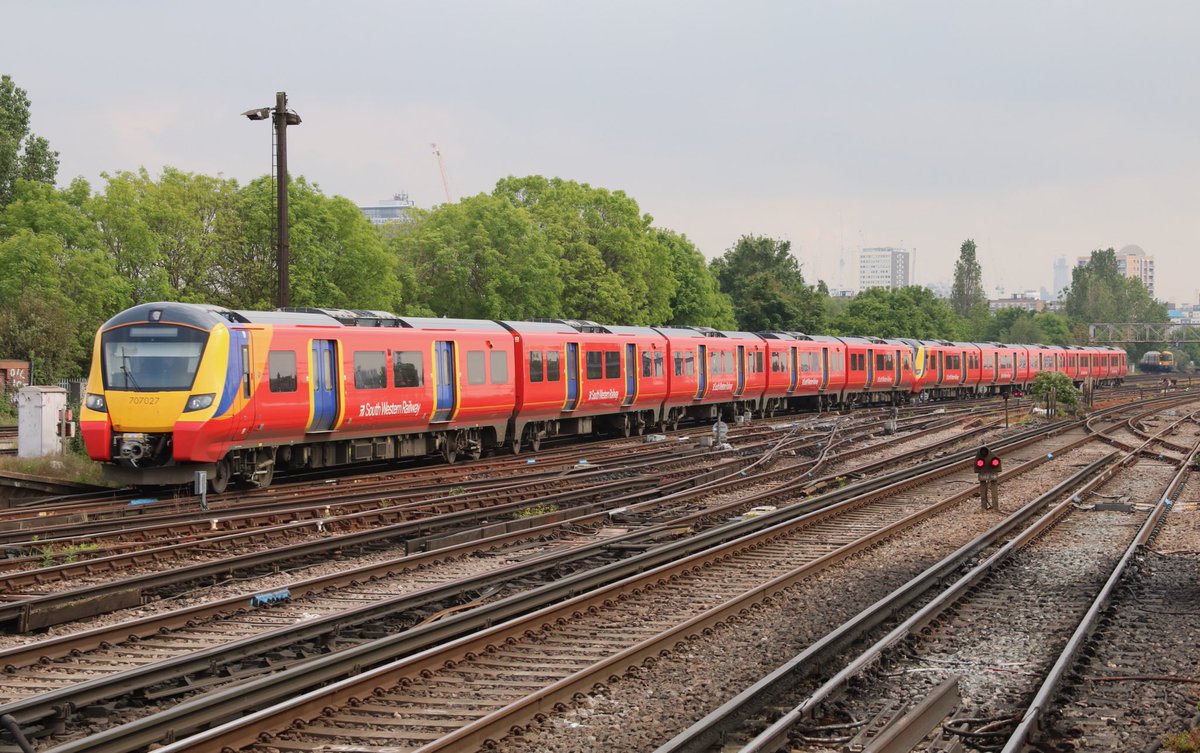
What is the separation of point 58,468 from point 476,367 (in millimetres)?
8285

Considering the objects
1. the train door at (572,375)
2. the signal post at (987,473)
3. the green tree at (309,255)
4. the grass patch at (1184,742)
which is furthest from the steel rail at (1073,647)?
the green tree at (309,255)

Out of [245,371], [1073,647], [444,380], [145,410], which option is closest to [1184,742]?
[1073,647]

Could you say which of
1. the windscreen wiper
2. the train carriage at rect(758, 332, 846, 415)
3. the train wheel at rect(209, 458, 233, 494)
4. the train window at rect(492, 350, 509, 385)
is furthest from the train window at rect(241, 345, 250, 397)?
the train carriage at rect(758, 332, 846, 415)

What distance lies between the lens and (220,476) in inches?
776

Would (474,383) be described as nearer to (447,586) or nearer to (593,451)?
(593,451)

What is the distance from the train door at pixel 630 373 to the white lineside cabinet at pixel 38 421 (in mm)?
14323

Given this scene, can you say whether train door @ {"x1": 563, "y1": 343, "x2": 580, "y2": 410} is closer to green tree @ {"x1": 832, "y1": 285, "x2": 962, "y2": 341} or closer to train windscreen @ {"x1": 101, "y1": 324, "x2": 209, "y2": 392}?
train windscreen @ {"x1": 101, "y1": 324, "x2": 209, "y2": 392}

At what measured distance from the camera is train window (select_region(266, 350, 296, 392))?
19.8m

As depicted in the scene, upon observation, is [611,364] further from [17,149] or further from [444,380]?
[17,149]

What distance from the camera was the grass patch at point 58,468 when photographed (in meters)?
21.1

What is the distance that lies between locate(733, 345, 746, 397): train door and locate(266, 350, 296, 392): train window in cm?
2085

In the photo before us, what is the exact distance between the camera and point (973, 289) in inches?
5719

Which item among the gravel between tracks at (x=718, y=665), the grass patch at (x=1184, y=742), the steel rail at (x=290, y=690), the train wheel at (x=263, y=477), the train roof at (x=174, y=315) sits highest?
the train roof at (x=174, y=315)

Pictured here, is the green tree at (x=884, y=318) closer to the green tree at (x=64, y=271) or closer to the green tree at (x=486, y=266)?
the green tree at (x=486, y=266)
